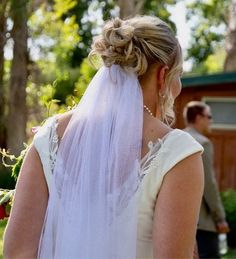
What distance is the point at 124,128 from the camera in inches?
109

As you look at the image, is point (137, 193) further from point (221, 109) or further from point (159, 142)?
point (221, 109)

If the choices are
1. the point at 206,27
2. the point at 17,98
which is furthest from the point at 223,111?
the point at 206,27

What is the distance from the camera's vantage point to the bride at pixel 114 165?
8.75 feet

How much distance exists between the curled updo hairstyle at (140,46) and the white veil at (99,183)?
59mm

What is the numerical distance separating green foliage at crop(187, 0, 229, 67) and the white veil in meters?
A: 31.5

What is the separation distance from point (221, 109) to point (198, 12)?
2145 centimetres

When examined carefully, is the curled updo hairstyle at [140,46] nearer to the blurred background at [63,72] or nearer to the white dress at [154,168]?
the white dress at [154,168]

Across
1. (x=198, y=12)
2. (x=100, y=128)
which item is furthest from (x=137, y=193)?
(x=198, y=12)

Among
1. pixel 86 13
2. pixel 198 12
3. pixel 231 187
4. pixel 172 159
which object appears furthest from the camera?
pixel 198 12

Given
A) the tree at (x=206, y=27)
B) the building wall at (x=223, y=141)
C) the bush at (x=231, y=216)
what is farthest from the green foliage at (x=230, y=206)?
the tree at (x=206, y=27)

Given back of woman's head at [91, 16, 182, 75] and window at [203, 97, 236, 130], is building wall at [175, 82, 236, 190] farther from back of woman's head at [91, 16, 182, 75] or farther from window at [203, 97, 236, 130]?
back of woman's head at [91, 16, 182, 75]

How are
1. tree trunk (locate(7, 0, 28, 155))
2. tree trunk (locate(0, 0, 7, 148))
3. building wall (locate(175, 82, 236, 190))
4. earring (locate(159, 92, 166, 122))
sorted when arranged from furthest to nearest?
tree trunk (locate(7, 0, 28, 155)) < building wall (locate(175, 82, 236, 190)) < tree trunk (locate(0, 0, 7, 148)) < earring (locate(159, 92, 166, 122))

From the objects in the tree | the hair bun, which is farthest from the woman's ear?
the tree

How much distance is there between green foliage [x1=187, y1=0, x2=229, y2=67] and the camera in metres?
34.6
